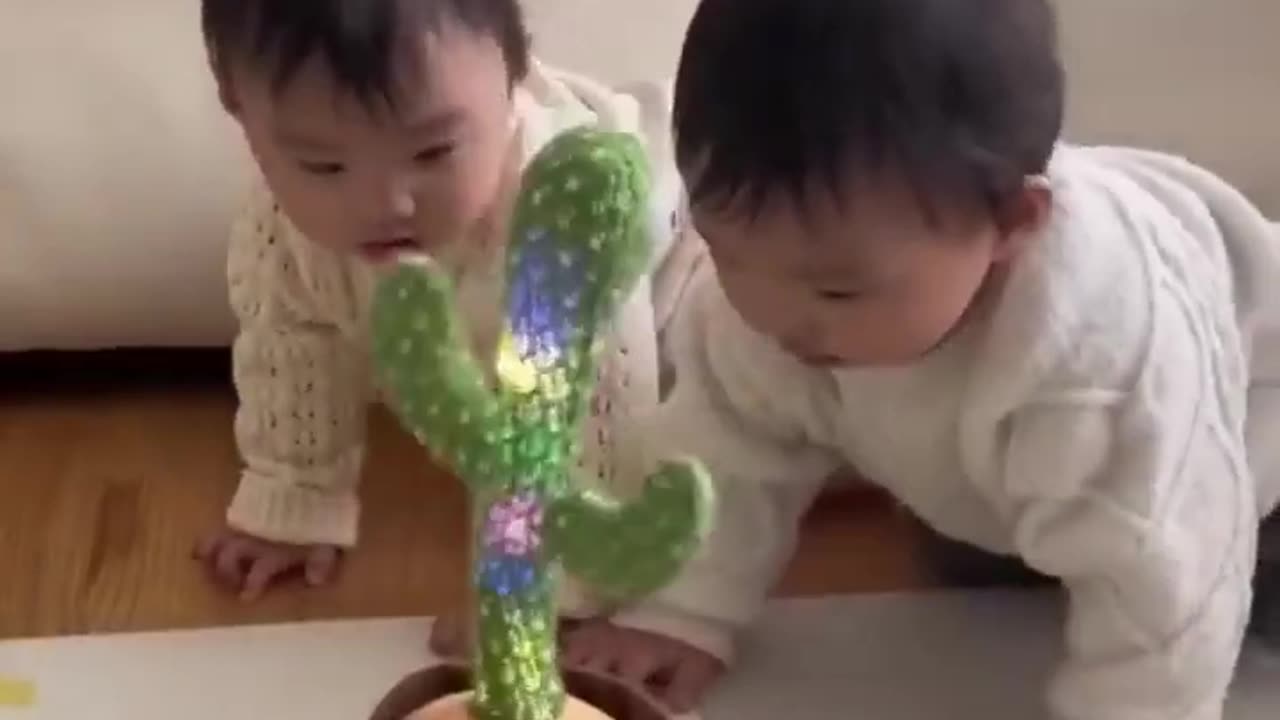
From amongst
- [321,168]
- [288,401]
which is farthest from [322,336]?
[321,168]

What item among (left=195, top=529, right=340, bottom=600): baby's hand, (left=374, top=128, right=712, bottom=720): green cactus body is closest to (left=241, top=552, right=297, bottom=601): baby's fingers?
(left=195, top=529, right=340, bottom=600): baby's hand

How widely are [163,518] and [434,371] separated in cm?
37

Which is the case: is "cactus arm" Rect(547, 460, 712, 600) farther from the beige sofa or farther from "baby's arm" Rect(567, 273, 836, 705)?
the beige sofa

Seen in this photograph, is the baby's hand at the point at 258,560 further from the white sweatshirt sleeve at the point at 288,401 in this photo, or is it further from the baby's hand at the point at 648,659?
the baby's hand at the point at 648,659

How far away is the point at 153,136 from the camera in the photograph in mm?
881

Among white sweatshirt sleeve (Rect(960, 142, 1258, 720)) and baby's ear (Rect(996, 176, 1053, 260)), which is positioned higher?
baby's ear (Rect(996, 176, 1053, 260))

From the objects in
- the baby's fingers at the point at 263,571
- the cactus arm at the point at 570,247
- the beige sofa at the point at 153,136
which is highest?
the cactus arm at the point at 570,247

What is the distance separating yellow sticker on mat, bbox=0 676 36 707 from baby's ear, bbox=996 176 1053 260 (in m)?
0.39

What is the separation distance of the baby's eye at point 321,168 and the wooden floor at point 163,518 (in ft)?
0.64

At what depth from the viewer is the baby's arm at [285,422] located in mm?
801

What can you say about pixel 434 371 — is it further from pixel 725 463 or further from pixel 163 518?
pixel 163 518

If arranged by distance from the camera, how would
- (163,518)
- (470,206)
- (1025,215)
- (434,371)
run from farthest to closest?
1. (163,518)
2. (470,206)
3. (1025,215)
4. (434,371)

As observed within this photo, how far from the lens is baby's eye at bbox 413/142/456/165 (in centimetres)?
69

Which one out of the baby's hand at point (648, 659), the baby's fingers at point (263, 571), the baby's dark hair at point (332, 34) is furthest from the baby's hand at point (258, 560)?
the baby's dark hair at point (332, 34)
